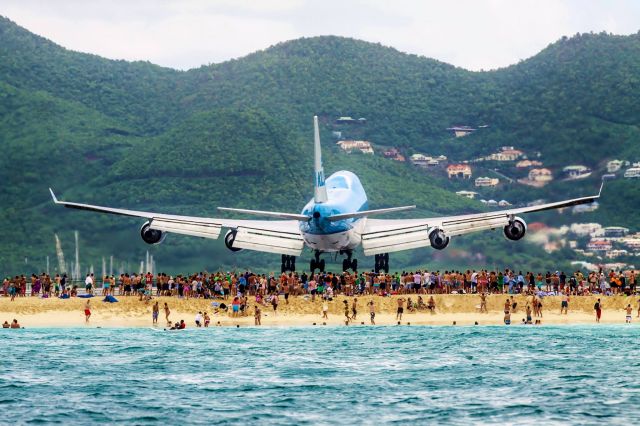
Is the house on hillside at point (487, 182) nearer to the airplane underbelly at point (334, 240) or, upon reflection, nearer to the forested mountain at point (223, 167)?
the forested mountain at point (223, 167)

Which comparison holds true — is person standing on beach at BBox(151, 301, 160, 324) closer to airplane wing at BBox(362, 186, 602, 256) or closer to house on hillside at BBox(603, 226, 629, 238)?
airplane wing at BBox(362, 186, 602, 256)

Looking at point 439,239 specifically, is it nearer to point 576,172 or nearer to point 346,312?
point 346,312

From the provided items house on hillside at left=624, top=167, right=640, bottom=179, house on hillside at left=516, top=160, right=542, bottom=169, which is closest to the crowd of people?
house on hillside at left=624, top=167, right=640, bottom=179

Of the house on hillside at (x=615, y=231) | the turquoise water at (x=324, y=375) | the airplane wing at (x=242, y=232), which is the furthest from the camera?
the house on hillside at (x=615, y=231)

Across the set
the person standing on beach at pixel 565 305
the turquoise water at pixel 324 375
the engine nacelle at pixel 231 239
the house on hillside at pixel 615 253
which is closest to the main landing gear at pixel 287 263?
the engine nacelle at pixel 231 239

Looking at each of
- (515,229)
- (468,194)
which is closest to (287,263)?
(515,229)

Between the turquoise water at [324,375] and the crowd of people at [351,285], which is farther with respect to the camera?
the crowd of people at [351,285]
